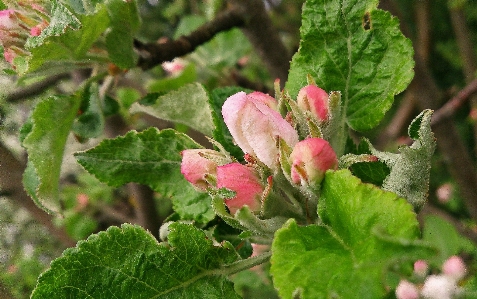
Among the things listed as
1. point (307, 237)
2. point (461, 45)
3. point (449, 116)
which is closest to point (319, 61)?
point (307, 237)

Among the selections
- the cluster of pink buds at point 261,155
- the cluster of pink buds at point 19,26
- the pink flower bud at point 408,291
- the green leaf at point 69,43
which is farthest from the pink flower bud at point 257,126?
the pink flower bud at point 408,291

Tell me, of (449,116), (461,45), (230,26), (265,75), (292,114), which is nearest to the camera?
(292,114)

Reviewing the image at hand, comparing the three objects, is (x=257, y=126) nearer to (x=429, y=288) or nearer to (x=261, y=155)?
(x=261, y=155)

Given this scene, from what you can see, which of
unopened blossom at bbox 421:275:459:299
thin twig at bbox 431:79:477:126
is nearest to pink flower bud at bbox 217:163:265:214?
unopened blossom at bbox 421:275:459:299

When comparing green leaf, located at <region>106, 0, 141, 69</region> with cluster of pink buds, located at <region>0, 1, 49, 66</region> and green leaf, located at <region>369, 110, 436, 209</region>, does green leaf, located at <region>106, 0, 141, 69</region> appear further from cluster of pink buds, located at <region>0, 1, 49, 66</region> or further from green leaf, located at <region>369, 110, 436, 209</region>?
green leaf, located at <region>369, 110, 436, 209</region>

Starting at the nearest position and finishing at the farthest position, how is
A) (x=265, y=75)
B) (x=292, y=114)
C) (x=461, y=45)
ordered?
1. (x=292, y=114)
2. (x=461, y=45)
3. (x=265, y=75)

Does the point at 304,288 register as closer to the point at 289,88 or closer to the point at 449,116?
the point at 289,88
